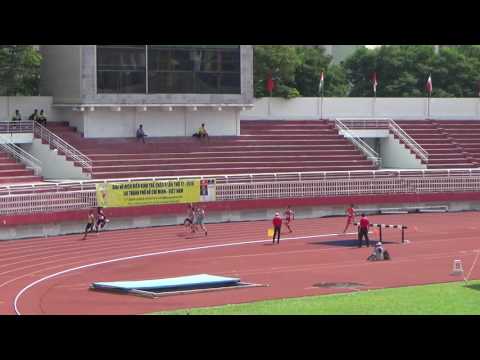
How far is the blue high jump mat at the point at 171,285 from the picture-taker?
25.0m

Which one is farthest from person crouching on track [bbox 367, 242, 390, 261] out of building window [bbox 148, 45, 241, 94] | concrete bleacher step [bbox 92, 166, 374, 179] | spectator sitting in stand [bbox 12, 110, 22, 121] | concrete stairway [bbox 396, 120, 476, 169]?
concrete stairway [bbox 396, 120, 476, 169]

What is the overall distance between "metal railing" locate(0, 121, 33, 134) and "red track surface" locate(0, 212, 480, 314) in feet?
29.3

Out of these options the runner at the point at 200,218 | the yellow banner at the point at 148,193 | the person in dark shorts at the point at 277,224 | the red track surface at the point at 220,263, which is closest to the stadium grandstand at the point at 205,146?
the yellow banner at the point at 148,193

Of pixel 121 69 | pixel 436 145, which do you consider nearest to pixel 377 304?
pixel 121 69

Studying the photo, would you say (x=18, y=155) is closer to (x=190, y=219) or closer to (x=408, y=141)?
(x=190, y=219)

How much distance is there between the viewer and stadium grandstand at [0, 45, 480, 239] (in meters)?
42.9

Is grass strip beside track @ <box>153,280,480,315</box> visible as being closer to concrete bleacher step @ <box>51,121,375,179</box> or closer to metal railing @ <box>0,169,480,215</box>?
metal railing @ <box>0,169,480,215</box>

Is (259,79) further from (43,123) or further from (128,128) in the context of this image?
(43,123)

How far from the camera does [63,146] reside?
45.4 metres

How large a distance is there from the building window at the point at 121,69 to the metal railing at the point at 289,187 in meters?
7.84

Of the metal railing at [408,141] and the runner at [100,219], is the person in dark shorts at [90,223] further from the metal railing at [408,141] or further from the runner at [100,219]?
the metal railing at [408,141]

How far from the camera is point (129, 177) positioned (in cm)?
4447

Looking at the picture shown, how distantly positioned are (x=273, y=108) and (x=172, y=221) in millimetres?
15800
